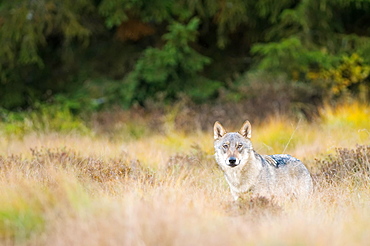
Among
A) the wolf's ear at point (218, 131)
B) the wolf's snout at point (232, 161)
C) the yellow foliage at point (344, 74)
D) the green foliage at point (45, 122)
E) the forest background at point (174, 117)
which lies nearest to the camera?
the forest background at point (174, 117)

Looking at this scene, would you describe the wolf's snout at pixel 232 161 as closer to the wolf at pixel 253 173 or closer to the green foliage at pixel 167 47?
the wolf at pixel 253 173

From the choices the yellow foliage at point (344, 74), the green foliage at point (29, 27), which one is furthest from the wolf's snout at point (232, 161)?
the green foliage at point (29, 27)

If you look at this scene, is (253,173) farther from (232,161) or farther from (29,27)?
(29,27)

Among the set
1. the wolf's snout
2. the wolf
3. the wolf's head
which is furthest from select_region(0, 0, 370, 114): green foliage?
the wolf's snout

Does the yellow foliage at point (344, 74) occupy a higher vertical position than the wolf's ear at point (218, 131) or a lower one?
higher

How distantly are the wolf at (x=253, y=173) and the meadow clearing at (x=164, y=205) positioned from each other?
221mm

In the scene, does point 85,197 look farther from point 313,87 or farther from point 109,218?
point 313,87

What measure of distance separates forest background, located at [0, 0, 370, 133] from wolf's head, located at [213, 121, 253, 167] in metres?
6.46

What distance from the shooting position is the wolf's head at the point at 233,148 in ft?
22.0

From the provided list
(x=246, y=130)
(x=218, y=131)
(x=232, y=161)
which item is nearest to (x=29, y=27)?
(x=218, y=131)

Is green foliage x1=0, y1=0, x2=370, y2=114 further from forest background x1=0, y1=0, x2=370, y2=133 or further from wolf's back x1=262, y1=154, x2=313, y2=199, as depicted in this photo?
wolf's back x1=262, y1=154, x2=313, y2=199

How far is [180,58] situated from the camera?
1599cm

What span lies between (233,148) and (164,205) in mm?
1838

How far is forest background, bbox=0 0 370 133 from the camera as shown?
573 inches
